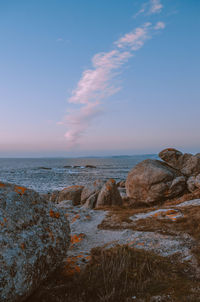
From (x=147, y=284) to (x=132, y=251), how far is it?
185cm

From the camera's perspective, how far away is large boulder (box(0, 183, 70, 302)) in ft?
13.2

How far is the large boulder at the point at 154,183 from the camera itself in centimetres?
1856

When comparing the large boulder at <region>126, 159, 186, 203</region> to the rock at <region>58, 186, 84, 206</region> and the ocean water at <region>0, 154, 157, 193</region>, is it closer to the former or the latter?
the rock at <region>58, 186, 84, 206</region>

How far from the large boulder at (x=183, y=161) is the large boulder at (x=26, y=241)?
1712 cm

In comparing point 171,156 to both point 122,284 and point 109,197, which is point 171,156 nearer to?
point 109,197

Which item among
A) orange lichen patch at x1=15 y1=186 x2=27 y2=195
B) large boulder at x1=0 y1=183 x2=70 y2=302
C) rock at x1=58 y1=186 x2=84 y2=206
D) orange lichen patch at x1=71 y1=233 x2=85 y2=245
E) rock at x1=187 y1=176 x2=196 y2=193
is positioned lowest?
rock at x1=58 y1=186 x2=84 y2=206

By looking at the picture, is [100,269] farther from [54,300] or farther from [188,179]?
[188,179]

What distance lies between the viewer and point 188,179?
19.2m

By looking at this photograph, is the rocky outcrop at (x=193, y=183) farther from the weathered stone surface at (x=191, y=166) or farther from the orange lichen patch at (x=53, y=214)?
the orange lichen patch at (x=53, y=214)

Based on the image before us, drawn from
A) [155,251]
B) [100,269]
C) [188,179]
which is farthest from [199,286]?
[188,179]

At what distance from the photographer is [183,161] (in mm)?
21109

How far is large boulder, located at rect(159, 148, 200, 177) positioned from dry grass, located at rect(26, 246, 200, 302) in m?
15.7

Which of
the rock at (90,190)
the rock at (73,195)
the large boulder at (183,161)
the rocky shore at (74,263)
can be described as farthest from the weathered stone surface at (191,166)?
the rock at (73,195)

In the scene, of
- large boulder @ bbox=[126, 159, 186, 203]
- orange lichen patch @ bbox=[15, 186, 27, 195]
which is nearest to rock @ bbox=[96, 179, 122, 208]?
large boulder @ bbox=[126, 159, 186, 203]
